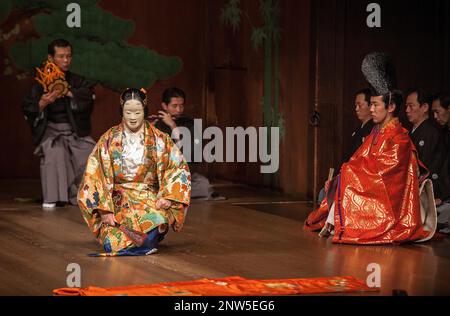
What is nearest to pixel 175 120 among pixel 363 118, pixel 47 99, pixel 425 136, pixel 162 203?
pixel 47 99

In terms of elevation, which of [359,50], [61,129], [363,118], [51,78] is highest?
[359,50]

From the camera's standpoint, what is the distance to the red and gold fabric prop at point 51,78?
314 inches

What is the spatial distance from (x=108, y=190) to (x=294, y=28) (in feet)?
12.5

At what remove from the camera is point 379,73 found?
20.5ft

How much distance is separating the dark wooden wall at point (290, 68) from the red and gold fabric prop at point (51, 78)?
218cm

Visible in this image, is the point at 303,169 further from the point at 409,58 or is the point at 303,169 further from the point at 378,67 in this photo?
the point at 378,67

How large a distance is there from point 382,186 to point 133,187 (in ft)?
5.36

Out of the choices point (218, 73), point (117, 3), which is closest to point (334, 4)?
point (218, 73)

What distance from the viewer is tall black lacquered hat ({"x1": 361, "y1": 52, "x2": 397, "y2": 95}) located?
20.5ft

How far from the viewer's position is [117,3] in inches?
A: 406

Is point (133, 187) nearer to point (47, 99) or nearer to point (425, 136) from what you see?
point (425, 136)

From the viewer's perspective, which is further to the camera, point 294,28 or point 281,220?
point 294,28

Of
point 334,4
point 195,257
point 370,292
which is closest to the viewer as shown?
point 370,292

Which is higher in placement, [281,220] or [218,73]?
[218,73]
